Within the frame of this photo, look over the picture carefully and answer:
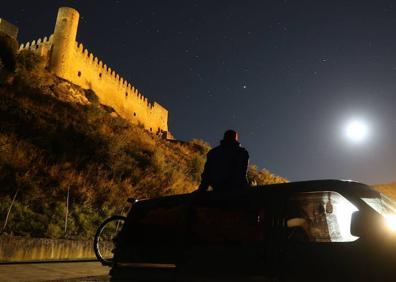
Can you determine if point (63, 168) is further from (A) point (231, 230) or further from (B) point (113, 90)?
(B) point (113, 90)

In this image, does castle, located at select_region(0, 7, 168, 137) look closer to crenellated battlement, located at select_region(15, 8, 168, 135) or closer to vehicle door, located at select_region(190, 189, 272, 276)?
crenellated battlement, located at select_region(15, 8, 168, 135)

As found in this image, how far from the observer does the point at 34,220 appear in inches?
459

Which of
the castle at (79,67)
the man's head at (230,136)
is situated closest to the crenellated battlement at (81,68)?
the castle at (79,67)

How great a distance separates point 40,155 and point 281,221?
1598 cm

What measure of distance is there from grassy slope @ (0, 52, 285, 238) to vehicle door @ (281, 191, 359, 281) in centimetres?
974

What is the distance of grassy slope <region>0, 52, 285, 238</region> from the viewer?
12.5 m

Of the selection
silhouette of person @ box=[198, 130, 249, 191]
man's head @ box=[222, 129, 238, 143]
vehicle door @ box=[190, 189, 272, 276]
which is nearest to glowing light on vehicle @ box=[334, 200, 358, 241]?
vehicle door @ box=[190, 189, 272, 276]

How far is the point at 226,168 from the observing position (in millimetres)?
4531

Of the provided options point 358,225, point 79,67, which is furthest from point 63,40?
point 358,225

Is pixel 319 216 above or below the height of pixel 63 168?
below

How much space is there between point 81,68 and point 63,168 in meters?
36.7

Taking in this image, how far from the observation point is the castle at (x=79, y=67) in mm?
46688

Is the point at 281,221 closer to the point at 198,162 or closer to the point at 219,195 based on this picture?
the point at 219,195

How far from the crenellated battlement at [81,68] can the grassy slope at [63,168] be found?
1887 centimetres
